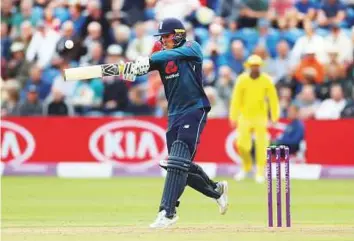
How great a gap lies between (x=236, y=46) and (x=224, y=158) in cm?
208

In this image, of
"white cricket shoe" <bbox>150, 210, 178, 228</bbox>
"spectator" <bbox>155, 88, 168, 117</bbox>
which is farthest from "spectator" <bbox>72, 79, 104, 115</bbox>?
"white cricket shoe" <bbox>150, 210, 178, 228</bbox>

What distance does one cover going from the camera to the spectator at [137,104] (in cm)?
2002

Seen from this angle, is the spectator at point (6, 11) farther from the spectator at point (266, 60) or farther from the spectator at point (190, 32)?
the spectator at point (266, 60)

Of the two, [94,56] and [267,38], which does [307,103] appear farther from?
[94,56]

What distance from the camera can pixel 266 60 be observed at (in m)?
20.4

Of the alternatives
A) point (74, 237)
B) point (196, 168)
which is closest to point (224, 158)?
point (196, 168)

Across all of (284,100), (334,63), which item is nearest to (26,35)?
(284,100)

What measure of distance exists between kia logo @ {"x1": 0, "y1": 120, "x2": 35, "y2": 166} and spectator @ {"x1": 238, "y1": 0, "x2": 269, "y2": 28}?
4.46 meters

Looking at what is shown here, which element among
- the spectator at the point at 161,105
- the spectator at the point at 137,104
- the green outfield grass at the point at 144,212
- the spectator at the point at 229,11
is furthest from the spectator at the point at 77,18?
the green outfield grass at the point at 144,212

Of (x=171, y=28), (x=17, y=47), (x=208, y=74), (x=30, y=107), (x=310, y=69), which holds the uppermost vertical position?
(x=171, y=28)

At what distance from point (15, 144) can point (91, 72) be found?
9493mm

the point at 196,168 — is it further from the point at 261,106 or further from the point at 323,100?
the point at 323,100

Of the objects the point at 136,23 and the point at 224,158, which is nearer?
the point at 224,158

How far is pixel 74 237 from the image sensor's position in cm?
991
